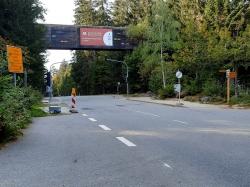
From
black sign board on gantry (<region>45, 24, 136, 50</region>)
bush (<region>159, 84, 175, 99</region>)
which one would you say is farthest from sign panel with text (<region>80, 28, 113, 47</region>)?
bush (<region>159, 84, 175, 99</region>)

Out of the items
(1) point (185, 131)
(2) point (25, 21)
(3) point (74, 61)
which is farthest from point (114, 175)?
(3) point (74, 61)

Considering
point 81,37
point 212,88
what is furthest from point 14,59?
point 81,37

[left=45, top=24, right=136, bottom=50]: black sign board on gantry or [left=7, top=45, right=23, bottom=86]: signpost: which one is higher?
[left=45, top=24, right=136, bottom=50]: black sign board on gantry

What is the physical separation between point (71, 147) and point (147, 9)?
243 feet

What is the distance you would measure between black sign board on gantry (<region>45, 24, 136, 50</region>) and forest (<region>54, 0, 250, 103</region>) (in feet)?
Answer: 10.4

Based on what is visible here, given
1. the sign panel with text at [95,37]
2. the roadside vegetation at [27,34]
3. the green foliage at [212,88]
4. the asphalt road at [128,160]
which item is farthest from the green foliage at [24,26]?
the asphalt road at [128,160]

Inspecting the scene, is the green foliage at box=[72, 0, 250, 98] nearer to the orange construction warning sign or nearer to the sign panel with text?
the sign panel with text

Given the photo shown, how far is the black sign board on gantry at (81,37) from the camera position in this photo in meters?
67.9

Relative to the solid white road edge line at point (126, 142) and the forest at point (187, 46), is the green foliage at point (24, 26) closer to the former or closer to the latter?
the forest at point (187, 46)

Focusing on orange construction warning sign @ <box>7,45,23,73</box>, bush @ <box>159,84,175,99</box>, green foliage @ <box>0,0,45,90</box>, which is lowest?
bush @ <box>159,84,175,99</box>

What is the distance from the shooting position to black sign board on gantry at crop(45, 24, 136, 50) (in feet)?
223

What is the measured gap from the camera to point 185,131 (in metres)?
15.2

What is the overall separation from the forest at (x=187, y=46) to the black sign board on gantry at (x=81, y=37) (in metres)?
3.18

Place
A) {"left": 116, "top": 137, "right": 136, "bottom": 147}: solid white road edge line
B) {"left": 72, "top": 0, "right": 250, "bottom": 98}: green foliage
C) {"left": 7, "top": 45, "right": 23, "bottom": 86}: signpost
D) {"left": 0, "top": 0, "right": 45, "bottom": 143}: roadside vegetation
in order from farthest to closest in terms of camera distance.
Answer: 1. {"left": 72, "top": 0, "right": 250, "bottom": 98}: green foliage
2. {"left": 0, "top": 0, "right": 45, "bottom": 143}: roadside vegetation
3. {"left": 7, "top": 45, "right": 23, "bottom": 86}: signpost
4. {"left": 116, "top": 137, "right": 136, "bottom": 147}: solid white road edge line
